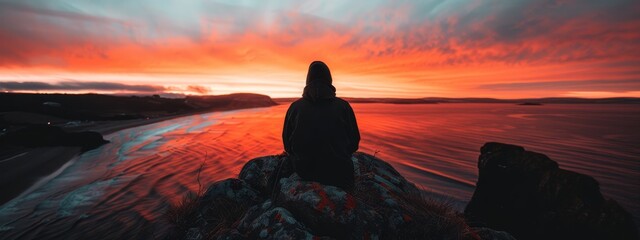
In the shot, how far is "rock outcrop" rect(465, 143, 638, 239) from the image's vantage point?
4.79 m

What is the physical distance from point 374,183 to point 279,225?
2.20m

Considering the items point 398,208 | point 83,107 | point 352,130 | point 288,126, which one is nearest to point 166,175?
point 288,126

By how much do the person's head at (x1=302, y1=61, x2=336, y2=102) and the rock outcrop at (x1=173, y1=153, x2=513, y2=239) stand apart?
4.35ft

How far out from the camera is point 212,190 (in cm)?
551

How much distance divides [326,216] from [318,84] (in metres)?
1.84

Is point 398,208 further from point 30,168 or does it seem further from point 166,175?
point 30,168

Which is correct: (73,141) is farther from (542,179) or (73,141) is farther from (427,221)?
(542,179)

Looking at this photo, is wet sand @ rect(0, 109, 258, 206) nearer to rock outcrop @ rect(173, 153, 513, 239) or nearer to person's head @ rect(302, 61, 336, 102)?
rock outcrop @ rect(173, 153, 513, 239)

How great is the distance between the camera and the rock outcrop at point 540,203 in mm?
4793

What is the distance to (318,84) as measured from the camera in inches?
151

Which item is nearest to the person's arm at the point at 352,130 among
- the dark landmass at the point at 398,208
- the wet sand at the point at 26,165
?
the dark landmass at the point at 398,208

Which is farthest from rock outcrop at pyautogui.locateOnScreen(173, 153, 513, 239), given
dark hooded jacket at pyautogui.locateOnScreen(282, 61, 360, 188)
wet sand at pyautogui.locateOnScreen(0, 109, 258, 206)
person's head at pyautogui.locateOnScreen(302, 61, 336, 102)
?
wet sand at pyautogui.locateOnScreen(0, 109, 258, 206)

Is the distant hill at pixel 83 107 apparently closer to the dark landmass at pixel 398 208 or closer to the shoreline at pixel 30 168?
the shoreline at pixel 30 168

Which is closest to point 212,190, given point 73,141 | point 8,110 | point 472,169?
point 472,169
